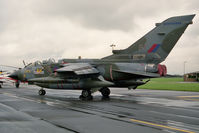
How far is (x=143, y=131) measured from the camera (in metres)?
6.50

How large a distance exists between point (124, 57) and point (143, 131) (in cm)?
1126

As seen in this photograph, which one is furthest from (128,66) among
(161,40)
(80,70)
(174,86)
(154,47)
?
(174,86)

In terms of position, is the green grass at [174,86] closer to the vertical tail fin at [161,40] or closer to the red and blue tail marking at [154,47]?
the vertical tail fin at [161,40]

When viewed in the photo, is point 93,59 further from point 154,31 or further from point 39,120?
point 39,120

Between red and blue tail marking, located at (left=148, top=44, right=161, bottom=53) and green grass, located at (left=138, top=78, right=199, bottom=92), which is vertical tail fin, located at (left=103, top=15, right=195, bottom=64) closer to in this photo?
red and blue tail marking, located at (left=148, top=44, right=161, bottom=53)

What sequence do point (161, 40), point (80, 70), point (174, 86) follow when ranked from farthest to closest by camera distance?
point (174, 86), point (161, 40), point (80, 70)

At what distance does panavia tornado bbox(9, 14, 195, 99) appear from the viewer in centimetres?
1571

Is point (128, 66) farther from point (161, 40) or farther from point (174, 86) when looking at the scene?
point (174, 86)

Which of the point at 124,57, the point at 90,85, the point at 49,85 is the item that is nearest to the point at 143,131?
the point at 90,85

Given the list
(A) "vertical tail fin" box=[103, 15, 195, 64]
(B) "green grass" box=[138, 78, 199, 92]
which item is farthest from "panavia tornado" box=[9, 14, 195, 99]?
(B) "green grass" box=[138, 78, 199, 92]

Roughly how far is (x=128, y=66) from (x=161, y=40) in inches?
120

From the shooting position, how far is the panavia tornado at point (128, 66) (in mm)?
15711

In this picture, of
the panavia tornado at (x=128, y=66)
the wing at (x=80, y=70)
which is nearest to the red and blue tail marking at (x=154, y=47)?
the panavia tornado at (x=128, y=66)

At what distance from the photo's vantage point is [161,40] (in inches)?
641
